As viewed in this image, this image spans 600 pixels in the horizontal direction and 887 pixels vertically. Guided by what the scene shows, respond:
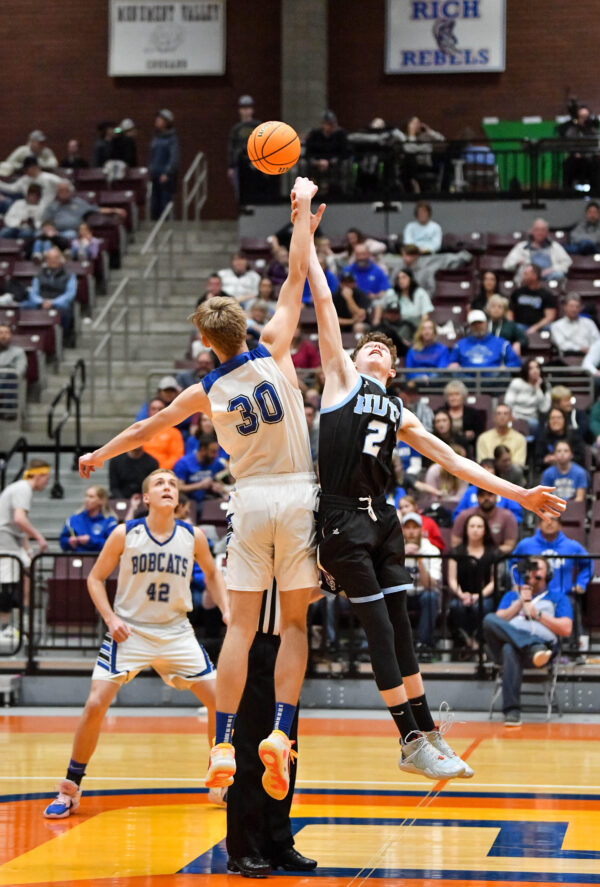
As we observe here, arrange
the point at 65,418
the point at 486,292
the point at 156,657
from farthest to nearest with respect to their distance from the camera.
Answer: the point at 486,292 < the point at 65,418 < the point at 156,657

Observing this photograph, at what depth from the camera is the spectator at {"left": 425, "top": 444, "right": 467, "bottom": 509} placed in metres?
14.2

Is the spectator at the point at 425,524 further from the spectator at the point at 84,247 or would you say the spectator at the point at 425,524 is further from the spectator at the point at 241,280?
the spectator at the point at 84,247

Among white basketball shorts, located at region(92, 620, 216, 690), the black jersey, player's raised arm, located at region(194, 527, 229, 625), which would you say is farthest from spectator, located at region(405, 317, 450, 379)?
the black jersey

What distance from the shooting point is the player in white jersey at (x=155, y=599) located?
8.77 m

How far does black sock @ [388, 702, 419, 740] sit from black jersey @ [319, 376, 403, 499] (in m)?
0.99

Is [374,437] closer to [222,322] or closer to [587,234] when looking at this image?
[222,322]

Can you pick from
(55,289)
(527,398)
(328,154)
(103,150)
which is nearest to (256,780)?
(527,398)

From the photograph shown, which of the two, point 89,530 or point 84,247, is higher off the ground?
point 84,247

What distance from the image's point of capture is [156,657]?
8852 mm

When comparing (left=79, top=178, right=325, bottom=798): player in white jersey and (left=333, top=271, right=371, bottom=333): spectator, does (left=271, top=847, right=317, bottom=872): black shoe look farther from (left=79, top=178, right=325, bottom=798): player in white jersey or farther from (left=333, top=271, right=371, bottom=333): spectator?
(left=333, top=271, right=371, bottom=333): spectator

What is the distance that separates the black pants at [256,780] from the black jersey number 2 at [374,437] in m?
1.05

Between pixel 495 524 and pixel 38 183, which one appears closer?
pixel 495 524

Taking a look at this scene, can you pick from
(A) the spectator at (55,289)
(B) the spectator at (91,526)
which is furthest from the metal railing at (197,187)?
(B) the spectator at (91,526)

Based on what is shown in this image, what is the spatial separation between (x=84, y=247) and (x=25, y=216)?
131cm
